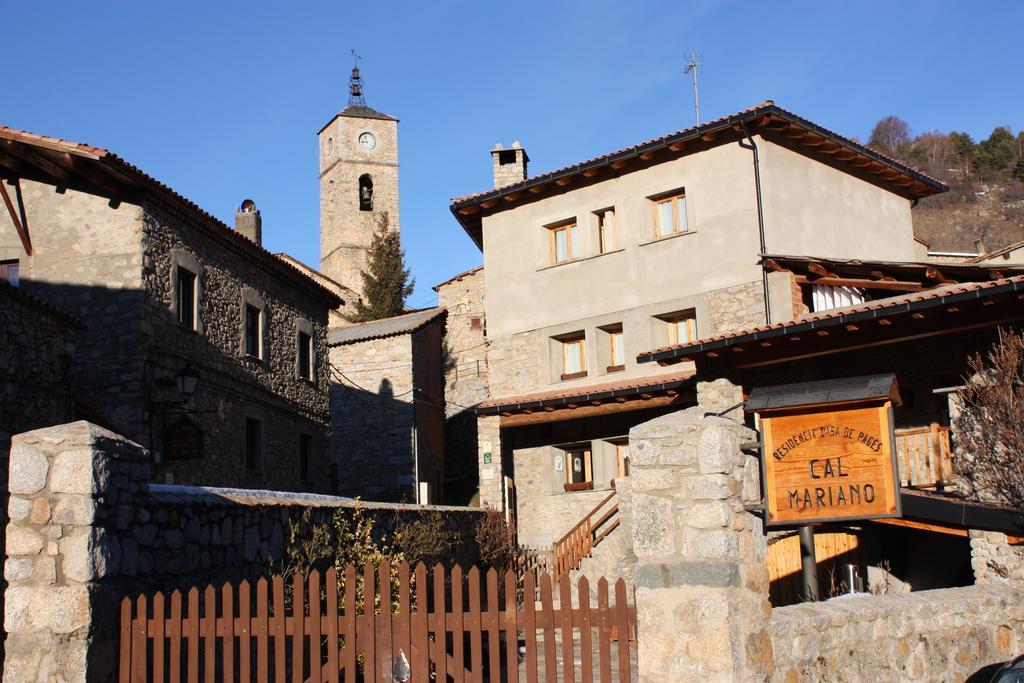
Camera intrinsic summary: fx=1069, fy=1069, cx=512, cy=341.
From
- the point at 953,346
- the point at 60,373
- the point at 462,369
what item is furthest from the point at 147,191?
the point at 462,369

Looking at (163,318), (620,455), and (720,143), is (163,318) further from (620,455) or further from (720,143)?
(720,143)

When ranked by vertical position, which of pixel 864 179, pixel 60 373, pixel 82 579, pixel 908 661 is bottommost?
pixel 908 661

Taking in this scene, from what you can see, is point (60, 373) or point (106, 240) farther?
point (106, 240)

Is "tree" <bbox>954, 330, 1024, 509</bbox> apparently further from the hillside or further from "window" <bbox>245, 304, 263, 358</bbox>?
the hillside

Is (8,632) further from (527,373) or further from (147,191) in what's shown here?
(527,373)

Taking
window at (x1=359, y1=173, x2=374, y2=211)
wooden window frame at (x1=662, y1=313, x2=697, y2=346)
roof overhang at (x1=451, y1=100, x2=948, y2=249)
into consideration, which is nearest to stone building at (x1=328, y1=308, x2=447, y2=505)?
roof overhang at (x1=451, y1=100, x2=948, y2=249)

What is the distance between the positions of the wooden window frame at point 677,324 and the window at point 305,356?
8.33 meters

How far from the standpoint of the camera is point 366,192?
57250mm

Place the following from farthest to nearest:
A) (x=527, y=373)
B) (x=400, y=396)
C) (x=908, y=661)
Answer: (x=400, y=396)
(x=527, y=373)
(x=908, y=661)

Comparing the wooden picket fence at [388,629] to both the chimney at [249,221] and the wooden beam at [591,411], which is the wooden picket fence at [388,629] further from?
the chimney at [249,221]

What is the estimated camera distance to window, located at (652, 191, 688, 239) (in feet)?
66.7

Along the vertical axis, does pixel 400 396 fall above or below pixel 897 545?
above

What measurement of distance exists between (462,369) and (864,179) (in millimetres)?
19322

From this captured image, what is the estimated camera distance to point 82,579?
250 inches
